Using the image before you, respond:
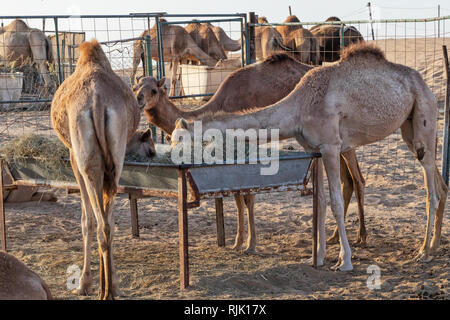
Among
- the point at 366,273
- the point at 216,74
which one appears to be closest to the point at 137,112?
the point at 366,273

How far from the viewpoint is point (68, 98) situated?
5.12 m

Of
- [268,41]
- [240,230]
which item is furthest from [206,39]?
[240,230]

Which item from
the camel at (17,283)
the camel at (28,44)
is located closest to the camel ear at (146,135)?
the camel at (17,283)

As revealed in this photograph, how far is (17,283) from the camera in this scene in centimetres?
372

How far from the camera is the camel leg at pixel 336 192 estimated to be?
622 centimetres

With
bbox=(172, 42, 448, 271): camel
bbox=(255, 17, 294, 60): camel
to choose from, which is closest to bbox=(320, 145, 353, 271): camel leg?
bbox=(172, 42, 448, 271): camel

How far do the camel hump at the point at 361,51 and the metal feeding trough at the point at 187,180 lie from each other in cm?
122

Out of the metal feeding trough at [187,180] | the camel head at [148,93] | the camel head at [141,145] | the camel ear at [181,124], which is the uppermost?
the camel head at [148,93]

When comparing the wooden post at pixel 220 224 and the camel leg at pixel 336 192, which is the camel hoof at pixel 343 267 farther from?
the wooden post at pixel 220 224

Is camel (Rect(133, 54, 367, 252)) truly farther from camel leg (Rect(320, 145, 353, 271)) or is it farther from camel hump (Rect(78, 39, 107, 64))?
camel hump (Rect(78, 39, 107, 64))

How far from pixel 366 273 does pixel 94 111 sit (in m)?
2.96

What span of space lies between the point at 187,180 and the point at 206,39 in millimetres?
14585

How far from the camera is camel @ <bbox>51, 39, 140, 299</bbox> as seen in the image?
4.87 metres
